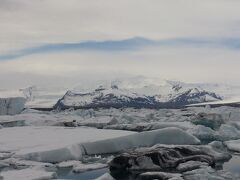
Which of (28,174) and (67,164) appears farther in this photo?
(67,164)

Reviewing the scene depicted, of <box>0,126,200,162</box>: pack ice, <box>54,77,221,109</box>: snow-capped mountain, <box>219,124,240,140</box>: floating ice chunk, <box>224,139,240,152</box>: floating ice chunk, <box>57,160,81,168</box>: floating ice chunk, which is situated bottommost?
<box>54,77,221,109</box>: snow-capped mountain

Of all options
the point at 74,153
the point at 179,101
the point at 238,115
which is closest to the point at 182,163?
the point at 74,153

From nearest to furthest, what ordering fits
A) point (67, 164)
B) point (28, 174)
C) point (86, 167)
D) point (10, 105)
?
point (28, 174), point (86, 167), point (67, 164), point (10, 105)

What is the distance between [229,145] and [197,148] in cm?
395

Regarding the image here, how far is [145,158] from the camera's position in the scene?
1194cm

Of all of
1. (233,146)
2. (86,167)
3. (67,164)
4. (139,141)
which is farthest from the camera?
(233,146)

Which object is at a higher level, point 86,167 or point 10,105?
point 86,167

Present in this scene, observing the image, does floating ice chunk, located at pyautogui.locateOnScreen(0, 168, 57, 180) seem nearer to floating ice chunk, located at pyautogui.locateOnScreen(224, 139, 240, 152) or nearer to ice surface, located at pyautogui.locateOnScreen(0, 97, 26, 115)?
floating ice chunk, located at pyautogui.locateOnScreen(224, 139, 240, 152)

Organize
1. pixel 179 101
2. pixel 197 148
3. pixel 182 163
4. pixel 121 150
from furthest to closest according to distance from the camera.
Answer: pixel 179 101
pixel 121 150
pixel 197 148
pixel 182 163

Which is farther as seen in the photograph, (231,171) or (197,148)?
(197,148)

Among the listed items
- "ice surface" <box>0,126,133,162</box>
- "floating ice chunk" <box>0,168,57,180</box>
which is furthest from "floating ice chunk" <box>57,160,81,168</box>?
"floating ice chunk" <box>0,168,57,180</box>

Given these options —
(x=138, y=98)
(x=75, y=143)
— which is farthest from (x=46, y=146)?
(x=138, y=98)

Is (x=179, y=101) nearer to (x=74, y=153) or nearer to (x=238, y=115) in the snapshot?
(x=238, y=115)

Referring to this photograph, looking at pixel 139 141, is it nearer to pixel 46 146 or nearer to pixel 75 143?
pixel 75 143
